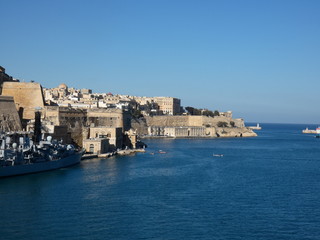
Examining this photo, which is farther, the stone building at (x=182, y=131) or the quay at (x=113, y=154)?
the stone building at (x=182, y=131)

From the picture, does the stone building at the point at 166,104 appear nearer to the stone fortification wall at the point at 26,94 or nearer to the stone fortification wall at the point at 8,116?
the stone fortification wall at the point at 26,94

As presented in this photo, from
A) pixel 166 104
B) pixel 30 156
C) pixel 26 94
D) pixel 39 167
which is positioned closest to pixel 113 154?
pixel 26 94

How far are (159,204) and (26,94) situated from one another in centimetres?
1825

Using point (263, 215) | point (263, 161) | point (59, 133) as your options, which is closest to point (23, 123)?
point (59, 133)

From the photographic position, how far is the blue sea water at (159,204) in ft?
32.3

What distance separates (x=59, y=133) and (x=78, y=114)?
489 centimetres

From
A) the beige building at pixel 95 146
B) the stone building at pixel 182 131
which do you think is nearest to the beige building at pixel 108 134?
the beige building at pixel 95 146

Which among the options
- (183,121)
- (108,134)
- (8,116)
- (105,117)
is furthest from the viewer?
(183,121)

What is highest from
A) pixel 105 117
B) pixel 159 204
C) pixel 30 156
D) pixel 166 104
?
pixel 166 104

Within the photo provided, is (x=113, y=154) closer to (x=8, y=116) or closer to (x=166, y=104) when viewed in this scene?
(x=8, y=116)

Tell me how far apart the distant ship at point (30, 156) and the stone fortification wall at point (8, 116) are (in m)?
1.70

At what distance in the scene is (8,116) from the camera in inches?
885

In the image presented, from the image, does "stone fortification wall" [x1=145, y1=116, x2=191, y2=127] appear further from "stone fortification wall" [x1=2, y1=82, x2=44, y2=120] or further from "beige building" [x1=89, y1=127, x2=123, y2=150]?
"beige building" [x1=89, y1=127, x2=123, y2=150]

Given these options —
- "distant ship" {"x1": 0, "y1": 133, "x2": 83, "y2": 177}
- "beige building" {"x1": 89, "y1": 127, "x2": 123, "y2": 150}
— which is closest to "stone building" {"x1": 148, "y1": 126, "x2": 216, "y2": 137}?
"beige building" {"x1": 89, "y1": 127, "x2": 123, "y2": 150}
